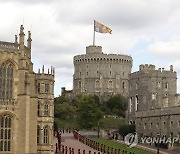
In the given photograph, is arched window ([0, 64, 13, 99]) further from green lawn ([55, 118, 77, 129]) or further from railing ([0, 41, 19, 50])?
green lawn ([55, 118, 77, 129])

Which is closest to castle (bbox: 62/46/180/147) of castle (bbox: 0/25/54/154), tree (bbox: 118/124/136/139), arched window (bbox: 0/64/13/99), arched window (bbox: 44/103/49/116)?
tree (bbox: 118/124/136/139)

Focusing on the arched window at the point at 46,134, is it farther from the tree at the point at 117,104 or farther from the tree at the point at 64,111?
the tree at the point at 117,104

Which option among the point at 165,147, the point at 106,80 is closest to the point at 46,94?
the point at 165,147

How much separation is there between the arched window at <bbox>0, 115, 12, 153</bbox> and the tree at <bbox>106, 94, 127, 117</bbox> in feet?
230

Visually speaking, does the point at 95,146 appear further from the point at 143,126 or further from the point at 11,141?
the point at 143,126

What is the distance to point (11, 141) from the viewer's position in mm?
55844

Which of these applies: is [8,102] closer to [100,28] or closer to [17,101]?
[17,101]

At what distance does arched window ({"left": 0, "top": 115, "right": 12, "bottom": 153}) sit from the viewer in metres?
55.5

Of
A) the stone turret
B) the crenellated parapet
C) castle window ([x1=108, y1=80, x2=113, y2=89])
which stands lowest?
castle window ([x1=108, y1=80, x2=113, y2=89])

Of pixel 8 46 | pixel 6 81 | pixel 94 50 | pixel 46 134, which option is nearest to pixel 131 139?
pixel 46 134

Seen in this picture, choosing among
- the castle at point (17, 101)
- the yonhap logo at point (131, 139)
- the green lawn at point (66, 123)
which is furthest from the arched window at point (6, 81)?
the green lawn at point (66, 123)

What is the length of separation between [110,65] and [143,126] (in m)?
56.0

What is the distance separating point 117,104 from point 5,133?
239 ft

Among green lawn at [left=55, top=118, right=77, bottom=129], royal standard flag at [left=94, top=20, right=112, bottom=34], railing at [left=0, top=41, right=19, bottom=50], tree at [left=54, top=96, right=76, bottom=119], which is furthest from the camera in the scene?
royal standard flag at [left=94, top=20, right=112, bottom=34]
